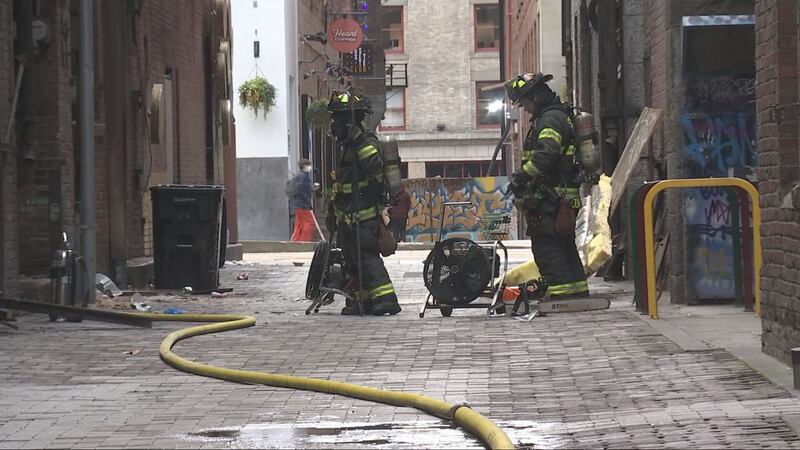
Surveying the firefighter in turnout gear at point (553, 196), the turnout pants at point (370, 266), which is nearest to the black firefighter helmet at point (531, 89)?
the firefighter in turnout gear at point (553, 196)

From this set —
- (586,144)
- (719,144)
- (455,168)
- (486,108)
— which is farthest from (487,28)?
(719,144)

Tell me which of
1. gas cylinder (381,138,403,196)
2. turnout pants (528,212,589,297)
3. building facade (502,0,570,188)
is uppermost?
building facade (502,0,570,188)

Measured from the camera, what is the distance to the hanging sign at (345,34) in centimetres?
4381

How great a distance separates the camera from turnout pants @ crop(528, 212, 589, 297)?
1385cm

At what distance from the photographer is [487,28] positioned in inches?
2906

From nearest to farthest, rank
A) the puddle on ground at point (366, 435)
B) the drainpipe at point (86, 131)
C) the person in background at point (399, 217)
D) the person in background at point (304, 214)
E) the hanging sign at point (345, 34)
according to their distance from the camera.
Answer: the puddle on ground at point (366, 435), the drainpipe at point (86, 131), the person in background at point (304, 214), the person in background at point (399, 217), the hanging sign at point (345, 34)

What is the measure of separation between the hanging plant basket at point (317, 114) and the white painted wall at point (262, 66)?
1.71 m

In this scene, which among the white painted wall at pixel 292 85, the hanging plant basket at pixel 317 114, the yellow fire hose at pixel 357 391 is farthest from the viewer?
the hanging plant basket at pixel 317 114

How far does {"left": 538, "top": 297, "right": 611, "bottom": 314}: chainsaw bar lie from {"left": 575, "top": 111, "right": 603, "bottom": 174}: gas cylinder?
1.14 meters

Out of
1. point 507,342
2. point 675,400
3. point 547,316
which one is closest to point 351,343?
point 507,342

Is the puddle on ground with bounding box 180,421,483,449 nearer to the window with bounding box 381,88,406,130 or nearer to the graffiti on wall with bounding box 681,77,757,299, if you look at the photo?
the graffiti on wall with bounding box 681,77,757,299

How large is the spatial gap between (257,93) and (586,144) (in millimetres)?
24879

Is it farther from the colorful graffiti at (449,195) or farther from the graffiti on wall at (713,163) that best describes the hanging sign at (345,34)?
the graffiti on wall at (713,163)

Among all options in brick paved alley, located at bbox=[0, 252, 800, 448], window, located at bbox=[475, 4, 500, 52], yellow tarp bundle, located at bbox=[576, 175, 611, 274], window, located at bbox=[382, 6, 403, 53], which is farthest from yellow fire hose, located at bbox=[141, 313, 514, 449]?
window, located at bbox=[382, 6, 403, 53]
